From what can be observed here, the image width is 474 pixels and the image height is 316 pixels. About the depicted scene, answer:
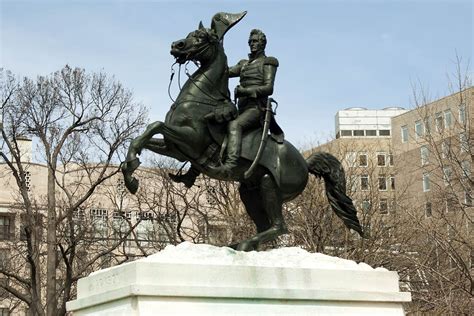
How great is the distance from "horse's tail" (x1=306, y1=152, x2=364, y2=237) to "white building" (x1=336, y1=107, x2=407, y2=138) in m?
74.8

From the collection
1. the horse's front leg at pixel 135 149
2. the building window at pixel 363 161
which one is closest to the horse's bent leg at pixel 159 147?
the horse's front leg at pixel 135 149

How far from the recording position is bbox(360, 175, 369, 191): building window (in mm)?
35844

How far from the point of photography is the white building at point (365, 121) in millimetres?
88688

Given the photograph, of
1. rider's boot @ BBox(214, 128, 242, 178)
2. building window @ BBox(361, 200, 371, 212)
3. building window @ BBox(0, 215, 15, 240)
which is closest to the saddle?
rider's boot @ BBox(214, 128, 242, 178)

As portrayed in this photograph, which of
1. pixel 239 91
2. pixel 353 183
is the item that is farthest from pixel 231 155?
pixel 353 183

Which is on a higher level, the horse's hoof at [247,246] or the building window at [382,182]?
the building window at [382,182]

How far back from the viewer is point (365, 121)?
9119 centimetres

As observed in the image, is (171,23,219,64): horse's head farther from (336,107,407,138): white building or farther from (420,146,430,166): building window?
(336,107,407,138): white building

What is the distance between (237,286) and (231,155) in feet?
5.82

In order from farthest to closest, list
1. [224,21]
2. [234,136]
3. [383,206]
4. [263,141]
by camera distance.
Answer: [383,206]
[224,21]
[263,141]
[234,136]

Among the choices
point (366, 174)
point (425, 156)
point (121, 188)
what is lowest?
point (425, 156)

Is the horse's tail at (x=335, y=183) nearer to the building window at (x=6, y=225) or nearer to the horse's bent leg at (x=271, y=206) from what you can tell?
the horse's bent leg at (x=271, y=206)

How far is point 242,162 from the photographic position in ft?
39.1

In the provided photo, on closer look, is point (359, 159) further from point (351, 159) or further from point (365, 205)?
point (365, 205)
